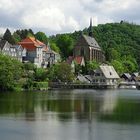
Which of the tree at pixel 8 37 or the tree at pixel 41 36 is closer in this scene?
the tree at pixel 8 37

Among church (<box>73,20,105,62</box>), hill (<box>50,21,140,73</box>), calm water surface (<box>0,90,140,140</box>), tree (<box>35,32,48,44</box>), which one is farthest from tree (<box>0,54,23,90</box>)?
tree (<box>35,32,48,44</box>)

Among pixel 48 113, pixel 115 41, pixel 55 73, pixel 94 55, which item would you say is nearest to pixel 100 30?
pixel 115 41

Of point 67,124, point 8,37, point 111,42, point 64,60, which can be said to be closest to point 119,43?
point 111,42

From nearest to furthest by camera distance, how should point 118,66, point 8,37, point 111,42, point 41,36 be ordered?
point 8,37 < point 118,66 < point 41,36 < point 111,42

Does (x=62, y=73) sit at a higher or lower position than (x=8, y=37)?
lower

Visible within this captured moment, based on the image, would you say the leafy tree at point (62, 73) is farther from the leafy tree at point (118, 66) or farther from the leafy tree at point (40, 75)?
the leafy tree at point (118, 66)

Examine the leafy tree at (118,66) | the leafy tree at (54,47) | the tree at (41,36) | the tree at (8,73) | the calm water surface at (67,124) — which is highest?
the tree at (41,36)

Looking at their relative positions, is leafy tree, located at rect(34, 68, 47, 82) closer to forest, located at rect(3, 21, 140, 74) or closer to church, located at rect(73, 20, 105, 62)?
forest, located at rect(3, 21, 140, 74)

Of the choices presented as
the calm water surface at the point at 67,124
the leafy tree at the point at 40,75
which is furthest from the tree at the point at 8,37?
the calm water surface at the point at 67,124

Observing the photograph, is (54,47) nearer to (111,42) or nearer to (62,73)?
(111,42)

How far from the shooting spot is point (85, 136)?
96.0 ft

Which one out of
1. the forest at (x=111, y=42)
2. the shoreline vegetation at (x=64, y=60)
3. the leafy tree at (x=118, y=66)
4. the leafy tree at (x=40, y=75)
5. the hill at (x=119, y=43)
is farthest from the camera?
the hill at (x=119, y=43)

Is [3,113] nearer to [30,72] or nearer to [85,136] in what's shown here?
[85,136]

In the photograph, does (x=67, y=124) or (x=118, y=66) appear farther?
(x=118, y=66)
